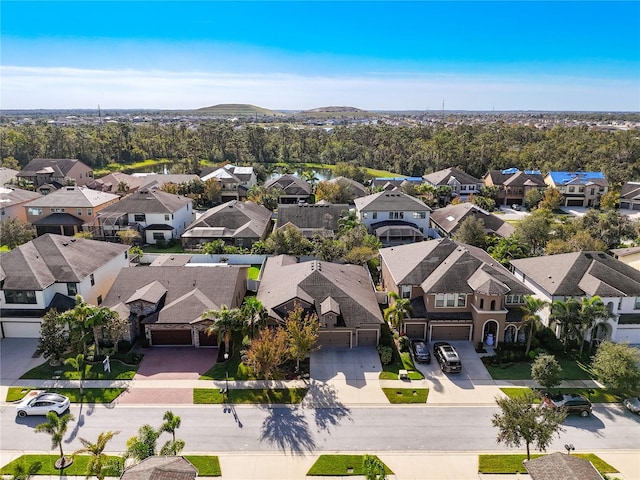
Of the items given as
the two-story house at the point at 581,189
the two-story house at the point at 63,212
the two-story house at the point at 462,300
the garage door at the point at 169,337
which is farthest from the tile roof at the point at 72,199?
the two-story house at the point at 581,189

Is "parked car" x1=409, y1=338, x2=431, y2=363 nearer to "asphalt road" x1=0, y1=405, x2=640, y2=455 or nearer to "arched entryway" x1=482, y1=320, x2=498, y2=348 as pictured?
"arched entryway" x1=482, y1=320, x2=498, y2=348

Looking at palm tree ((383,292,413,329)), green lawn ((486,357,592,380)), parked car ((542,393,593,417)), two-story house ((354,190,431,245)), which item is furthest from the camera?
two-story house ((354,190,431,245))

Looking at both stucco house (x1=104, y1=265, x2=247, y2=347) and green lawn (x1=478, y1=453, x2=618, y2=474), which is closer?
green lawn (x1=478, y1=453, x2=618, y2=474)

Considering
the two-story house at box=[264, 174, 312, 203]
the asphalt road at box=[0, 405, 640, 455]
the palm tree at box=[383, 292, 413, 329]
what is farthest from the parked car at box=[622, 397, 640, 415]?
the two-story house at box=[264, 174, 312, 203]

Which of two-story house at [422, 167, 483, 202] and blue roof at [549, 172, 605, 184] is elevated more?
blue roof at [549, 172, 605, 184]

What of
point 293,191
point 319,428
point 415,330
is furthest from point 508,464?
point 293,191

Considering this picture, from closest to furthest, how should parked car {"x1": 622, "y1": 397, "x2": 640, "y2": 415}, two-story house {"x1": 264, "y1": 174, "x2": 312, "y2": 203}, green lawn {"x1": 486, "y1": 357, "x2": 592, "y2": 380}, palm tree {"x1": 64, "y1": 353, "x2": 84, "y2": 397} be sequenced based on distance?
parked car {"x1": 622, "y1": 397, "x2": 640, "y2": 415}
palm tree {"x1": 64, "y1": 353, "x2": 84, "y2": 397}
green lawn {"x1": 486, "y1": 357, "x2": 592, "y2": 380}
two-story house {"x1": 264, "y1": 174, "x2": 312, "y2": 203}
